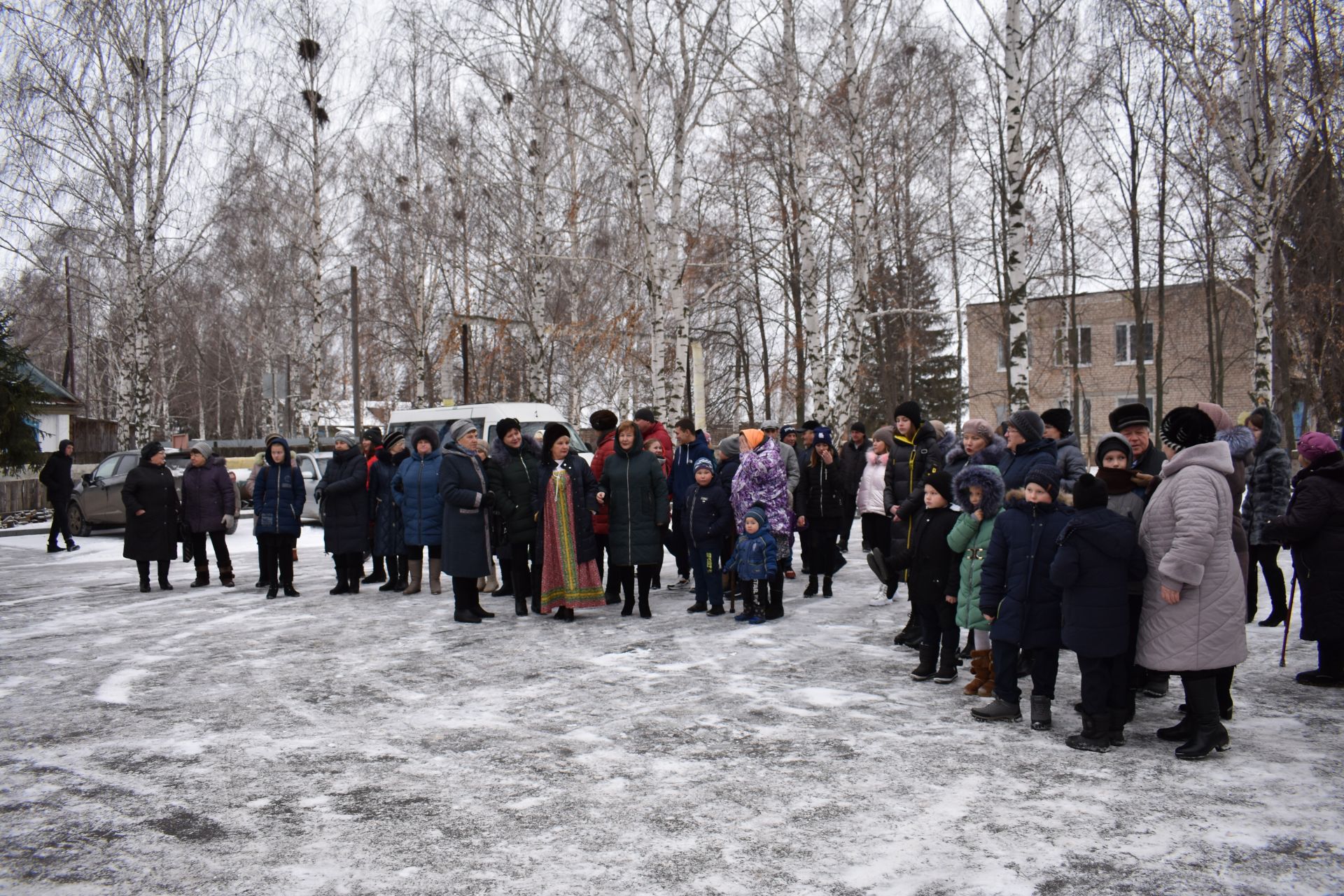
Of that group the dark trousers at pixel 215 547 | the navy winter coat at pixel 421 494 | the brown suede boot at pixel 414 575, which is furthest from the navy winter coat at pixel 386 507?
the dark trousers at pixel 215 547

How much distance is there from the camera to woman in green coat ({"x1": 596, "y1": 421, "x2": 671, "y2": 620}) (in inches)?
381

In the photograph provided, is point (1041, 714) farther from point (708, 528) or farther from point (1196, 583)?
point (708, 528)

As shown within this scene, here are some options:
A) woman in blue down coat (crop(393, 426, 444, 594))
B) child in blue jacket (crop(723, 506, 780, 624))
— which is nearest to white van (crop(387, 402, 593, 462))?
woman in blue down coat (crop(393, 426, 444, 594))

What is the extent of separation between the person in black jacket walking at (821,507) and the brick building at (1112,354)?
90.8ft

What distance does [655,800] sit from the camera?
4703mm

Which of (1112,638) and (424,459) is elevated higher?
(424,459)

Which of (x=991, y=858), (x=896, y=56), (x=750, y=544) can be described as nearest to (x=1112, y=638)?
(x=991, y=858)

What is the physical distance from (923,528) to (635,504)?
10.9ft

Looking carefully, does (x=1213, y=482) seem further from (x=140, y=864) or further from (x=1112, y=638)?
(x=140, y=864)

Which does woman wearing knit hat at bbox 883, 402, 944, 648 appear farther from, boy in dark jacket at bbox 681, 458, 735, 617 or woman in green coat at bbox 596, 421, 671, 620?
woman in green coat at bbox 596, 421, 671, 620

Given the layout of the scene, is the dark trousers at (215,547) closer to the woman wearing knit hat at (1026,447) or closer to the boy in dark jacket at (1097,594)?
the woman wearing knit hat at (1026,447)

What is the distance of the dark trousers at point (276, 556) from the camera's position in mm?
11609

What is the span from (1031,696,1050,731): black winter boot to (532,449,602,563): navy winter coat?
180 inches

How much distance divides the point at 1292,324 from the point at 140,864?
2096 cm
